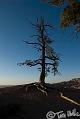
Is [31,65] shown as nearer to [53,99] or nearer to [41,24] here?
[41,24]

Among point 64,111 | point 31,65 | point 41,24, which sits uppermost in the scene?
point 41,24

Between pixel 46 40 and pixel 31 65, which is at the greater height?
pixel 46 40

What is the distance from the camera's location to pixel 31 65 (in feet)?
99.6

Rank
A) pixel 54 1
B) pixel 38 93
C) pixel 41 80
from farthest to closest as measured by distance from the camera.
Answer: pixel 41 80
pixel 38 93
pixel 54 1

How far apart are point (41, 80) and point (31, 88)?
7.60ft

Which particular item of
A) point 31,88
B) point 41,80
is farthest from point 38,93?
point 41,80

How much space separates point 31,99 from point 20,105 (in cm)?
207

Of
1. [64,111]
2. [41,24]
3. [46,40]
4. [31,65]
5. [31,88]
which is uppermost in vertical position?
[41,24]

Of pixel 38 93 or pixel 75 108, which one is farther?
pixel 38 93

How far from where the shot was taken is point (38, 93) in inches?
1017

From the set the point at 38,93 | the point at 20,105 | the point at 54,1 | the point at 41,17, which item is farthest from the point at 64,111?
the point at 41,17

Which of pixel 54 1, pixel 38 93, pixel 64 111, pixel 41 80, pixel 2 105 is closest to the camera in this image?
pixel 64 111

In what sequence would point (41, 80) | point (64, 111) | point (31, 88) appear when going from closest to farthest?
1. point (64, 111)
2. point (31, 88)
3. point (41, 80)

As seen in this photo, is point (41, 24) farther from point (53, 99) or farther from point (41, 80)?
point (53, 99)
